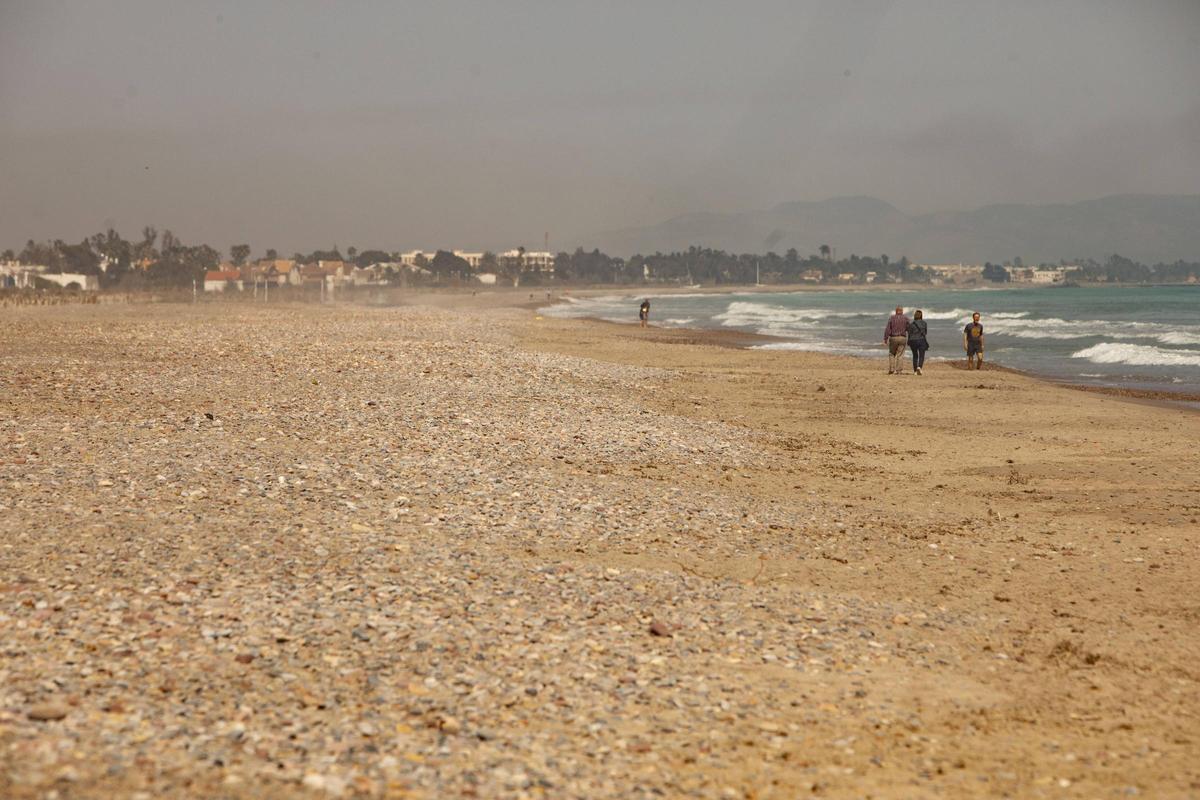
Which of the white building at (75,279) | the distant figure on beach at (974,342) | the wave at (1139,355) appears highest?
the white building at (75,279)

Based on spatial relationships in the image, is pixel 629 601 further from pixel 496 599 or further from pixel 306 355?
pixel 306 355

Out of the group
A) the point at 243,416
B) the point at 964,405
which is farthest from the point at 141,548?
the point at 964,405

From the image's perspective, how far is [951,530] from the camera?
1164 centimetres

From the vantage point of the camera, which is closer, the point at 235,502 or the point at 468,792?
the point at 468,792

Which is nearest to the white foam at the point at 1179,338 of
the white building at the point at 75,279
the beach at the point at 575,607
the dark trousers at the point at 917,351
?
the dark trousers at the point at 917,351

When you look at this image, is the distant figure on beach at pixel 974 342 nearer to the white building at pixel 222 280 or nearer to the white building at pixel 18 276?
the white building at pixel 222 280

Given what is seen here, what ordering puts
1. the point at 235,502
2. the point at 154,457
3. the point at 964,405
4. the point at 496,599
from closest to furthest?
1. the point at 496,599
2. the point at 235,502
3. the point at 154,457
4. the point at 964,405

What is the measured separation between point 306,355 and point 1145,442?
19694mm

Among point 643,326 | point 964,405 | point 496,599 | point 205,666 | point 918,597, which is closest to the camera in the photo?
point 205,666

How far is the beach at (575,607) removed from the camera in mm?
5805

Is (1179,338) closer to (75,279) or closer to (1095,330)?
(1095,330)

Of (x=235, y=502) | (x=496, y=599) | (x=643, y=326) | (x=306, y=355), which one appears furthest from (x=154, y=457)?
(x=643, y=326)

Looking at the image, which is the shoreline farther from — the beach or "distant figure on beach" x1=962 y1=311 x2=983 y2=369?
the beach

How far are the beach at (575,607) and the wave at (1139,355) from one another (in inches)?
735
